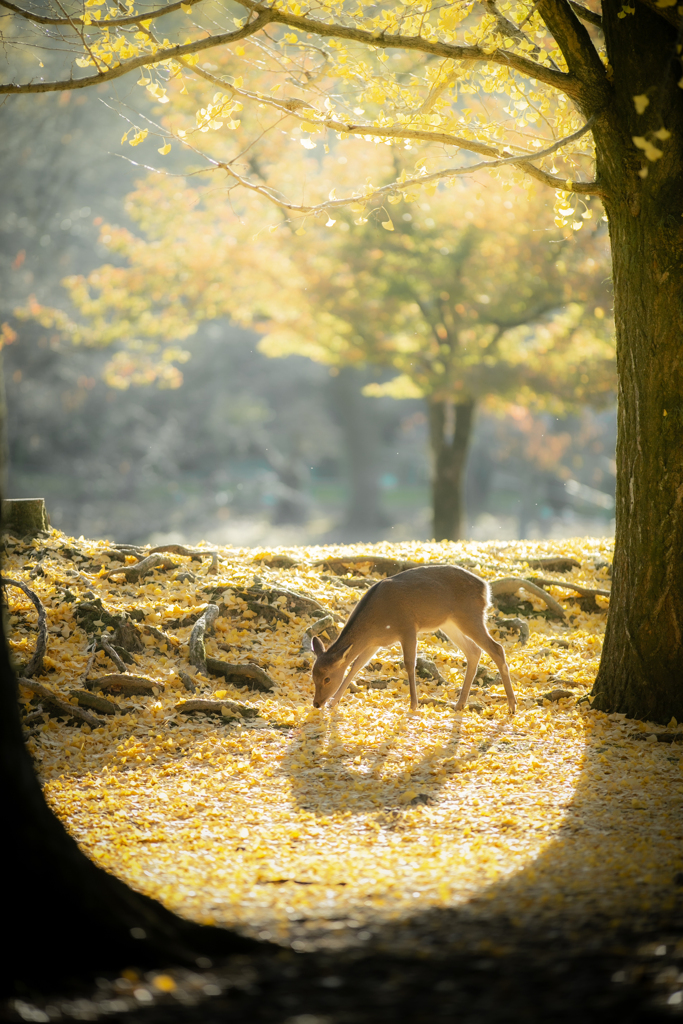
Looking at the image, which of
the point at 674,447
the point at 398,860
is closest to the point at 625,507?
the point at 674,447

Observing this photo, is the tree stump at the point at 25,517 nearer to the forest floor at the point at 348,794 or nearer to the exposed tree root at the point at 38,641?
the forest floor at the point at 348,794

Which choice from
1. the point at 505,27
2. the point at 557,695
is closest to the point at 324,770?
the point at 557,695

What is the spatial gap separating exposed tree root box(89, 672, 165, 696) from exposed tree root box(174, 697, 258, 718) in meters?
0.33

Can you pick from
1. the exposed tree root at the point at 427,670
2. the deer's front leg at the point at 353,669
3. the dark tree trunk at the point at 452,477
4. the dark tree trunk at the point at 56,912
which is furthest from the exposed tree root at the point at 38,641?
the dark tree trunk at the point at 452,477

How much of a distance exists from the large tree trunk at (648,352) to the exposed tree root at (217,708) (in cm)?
277

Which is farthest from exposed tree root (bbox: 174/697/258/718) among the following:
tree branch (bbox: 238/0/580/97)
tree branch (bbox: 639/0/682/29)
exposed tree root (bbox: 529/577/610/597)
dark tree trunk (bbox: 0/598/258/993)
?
tree branch (bbox: 639/0/682/29)

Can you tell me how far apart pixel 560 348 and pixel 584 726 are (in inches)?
416

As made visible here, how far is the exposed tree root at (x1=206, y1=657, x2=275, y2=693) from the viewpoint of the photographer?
6508 millimetres

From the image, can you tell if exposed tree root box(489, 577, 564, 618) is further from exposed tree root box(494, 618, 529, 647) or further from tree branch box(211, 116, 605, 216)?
Answer: tree branch box(211, 116, 605, 216)

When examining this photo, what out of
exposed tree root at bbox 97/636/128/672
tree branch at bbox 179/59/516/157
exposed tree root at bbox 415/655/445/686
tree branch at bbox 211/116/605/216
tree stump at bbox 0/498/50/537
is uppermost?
tree branch at bbox 179/59/516/157

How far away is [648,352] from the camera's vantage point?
549 centimetres

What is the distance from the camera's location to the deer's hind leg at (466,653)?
20.5 ft

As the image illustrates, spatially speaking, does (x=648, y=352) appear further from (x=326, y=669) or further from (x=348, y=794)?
(x=348, y=794)

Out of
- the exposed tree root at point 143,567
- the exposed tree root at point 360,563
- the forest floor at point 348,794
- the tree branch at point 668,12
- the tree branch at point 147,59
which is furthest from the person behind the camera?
the exposed tree root at point 360,563
